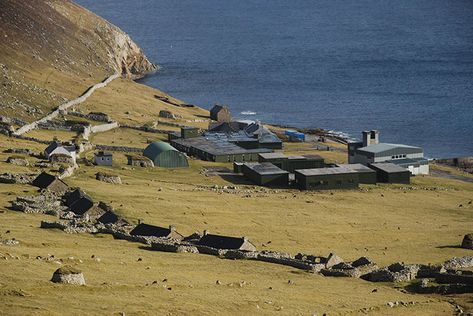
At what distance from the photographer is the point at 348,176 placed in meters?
110

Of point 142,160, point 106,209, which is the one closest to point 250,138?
point 142,160

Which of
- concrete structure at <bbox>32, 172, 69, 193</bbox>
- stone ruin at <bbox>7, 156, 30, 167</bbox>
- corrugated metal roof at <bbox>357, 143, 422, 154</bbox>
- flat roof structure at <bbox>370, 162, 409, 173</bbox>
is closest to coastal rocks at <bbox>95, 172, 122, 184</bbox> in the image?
stone ruin at <bbox>7, 156, 30, 167</bbox>

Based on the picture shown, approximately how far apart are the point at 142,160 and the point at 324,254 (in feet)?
141

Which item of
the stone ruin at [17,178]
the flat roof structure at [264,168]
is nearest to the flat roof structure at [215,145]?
the flat roof structure at [264,168]

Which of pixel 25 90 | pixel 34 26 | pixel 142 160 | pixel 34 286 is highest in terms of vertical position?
pixel 34 26

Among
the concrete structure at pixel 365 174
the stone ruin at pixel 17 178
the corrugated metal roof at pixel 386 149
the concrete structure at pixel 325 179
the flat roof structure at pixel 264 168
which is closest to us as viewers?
the stone ruin at pixel 17 178

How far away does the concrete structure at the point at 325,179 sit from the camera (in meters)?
108

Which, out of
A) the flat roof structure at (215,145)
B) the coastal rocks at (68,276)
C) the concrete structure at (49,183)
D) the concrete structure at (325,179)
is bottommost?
the coastal rocks at (68,276)

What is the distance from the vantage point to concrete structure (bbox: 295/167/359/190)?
108438 mm

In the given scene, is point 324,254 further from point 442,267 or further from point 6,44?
point 6,44

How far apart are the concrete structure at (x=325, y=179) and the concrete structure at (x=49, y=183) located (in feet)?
91.2

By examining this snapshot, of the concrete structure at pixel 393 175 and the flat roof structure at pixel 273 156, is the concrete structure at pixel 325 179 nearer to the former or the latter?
the concrete structure at pixel 393 175

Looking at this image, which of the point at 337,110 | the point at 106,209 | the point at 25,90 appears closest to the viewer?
the point at 106,209

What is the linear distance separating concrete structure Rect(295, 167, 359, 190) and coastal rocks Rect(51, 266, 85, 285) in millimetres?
55535
